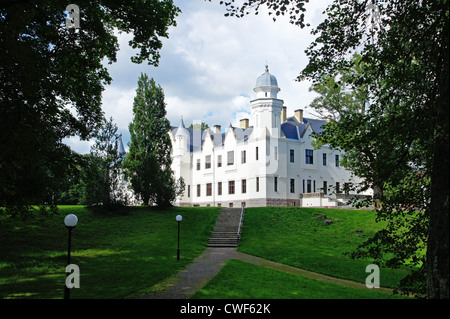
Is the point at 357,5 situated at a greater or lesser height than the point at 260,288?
greater

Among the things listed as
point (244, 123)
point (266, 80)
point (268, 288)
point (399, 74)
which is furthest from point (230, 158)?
point (399, 74)

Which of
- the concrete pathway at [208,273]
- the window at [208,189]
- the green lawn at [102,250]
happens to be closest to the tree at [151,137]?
the green lawn at [102,250]

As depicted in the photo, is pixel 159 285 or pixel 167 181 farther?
pixel 167 181

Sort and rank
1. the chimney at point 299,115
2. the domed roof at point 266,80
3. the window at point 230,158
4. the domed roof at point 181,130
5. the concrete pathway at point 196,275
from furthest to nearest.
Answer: the domed roof at point 181,130, the chimney at point 299,115, the window at point 230,158, the domed roof at point 266,80, the concrete pathway at point 196,275

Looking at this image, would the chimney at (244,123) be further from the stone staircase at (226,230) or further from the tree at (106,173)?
the tree at (106,173)

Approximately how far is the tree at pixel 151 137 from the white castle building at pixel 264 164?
12.2m

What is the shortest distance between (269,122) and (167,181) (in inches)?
642

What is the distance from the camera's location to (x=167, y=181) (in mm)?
35406

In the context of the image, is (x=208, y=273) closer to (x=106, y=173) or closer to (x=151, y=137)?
(x=106, y=173)

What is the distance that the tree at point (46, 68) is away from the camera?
10.2m

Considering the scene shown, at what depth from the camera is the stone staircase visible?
27.2 meters

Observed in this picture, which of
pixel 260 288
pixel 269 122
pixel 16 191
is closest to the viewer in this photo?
pixel 260 288
